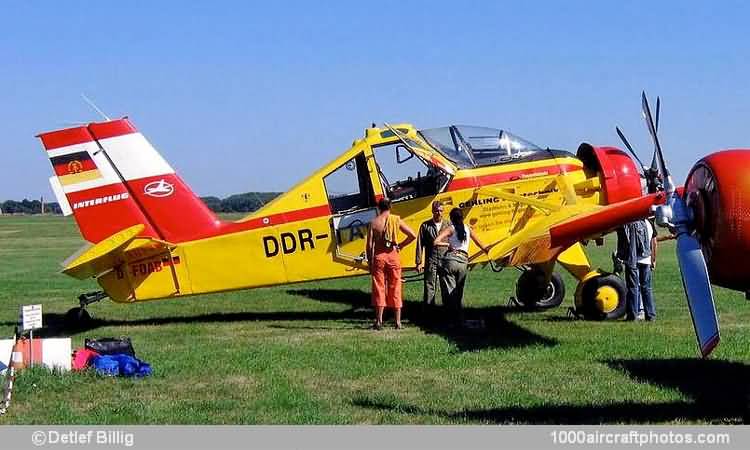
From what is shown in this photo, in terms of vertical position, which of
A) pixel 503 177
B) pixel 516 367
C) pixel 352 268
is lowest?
pixel 516 367

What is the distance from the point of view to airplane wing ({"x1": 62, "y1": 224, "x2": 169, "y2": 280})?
11.8 metres

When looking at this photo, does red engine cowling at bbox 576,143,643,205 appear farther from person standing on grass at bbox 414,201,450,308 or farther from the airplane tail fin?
the airplane tail fin

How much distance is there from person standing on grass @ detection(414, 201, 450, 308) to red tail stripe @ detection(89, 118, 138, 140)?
14.9ft

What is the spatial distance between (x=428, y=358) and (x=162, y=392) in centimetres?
281

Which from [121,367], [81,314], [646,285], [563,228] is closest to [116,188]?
[81,314]

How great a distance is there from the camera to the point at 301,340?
36.1ft

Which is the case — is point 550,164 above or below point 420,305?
above

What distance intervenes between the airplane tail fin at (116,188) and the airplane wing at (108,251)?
246 mm

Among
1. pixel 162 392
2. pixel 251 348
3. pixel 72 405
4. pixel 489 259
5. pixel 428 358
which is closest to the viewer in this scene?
pixel 72 405

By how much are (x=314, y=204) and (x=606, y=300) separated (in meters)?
4.28

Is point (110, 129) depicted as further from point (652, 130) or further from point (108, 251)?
point (652, 130)

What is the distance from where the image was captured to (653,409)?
6.87 metres
